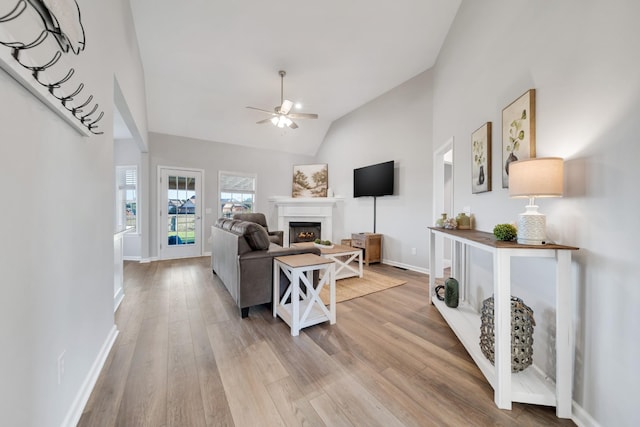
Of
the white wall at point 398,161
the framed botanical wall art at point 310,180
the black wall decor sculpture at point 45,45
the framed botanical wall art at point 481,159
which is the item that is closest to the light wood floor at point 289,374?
the framed botanical wall art at point 481,159

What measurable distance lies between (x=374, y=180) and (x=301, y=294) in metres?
3.12

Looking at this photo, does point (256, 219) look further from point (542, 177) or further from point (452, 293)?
point (542, 177)

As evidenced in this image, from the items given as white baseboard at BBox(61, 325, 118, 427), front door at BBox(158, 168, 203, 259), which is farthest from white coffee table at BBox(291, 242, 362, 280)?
front door at BBox(158, 168, 203, 259)

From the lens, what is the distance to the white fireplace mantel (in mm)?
6039

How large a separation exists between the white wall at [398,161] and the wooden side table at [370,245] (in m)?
0.13

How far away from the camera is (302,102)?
5.18 meters

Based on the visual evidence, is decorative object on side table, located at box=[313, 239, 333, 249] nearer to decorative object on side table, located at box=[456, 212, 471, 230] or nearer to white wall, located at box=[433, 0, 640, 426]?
decorative object on side table, located at box=[456, 212, 471, 230]

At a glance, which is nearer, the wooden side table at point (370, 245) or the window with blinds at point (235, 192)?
the wooden side table at point (370, 245)

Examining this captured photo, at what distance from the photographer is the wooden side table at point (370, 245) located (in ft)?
15.5

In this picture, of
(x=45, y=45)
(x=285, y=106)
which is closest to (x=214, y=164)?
(x=285, y=106)

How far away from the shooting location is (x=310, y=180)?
22.0ft

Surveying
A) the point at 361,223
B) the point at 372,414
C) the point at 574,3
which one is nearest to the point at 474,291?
the point at 372,414

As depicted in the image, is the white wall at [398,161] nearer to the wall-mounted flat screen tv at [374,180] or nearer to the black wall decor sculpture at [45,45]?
the wall-mounted flat screen tv at [374,180]

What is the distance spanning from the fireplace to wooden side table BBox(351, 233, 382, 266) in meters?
1.50
